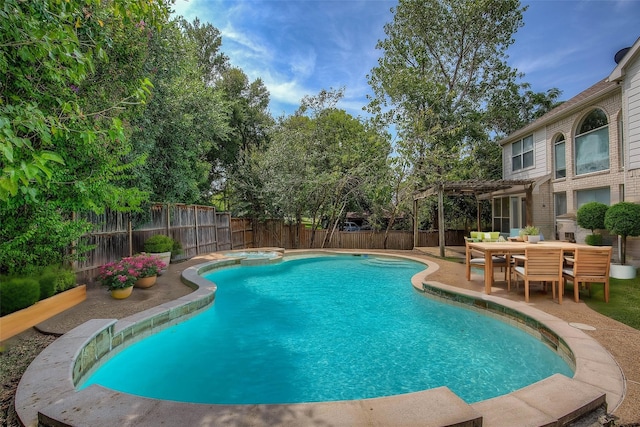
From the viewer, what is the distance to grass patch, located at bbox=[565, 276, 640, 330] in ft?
16.2

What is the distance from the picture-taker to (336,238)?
16938 millimetres

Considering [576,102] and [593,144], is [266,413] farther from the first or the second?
[576,102]

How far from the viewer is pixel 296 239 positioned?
17.2m

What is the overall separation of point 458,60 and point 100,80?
1713 centimetres

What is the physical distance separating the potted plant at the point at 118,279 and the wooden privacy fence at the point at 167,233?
1080 mm

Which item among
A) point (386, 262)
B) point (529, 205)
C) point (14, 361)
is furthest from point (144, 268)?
point (529, 205)

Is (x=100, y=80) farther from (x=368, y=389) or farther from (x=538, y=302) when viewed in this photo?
(x=538, y=302)

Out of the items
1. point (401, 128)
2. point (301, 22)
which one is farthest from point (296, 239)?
point (301, 22)

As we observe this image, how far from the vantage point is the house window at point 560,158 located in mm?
10995

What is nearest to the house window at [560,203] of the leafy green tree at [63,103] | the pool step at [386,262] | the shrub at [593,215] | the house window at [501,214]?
the shrub at [593,215]

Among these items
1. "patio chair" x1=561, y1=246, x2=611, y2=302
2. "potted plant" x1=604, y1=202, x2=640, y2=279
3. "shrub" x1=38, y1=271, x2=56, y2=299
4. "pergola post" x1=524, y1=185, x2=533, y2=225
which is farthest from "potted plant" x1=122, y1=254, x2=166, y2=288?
"pergola post" x1=524, y1=185, x2=533, y2=225

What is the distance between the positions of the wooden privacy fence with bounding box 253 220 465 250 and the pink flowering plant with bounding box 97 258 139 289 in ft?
35.7

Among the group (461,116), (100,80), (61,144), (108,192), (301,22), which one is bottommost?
(108,192)

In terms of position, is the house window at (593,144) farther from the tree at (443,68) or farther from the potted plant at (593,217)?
the tree at (443,68)
